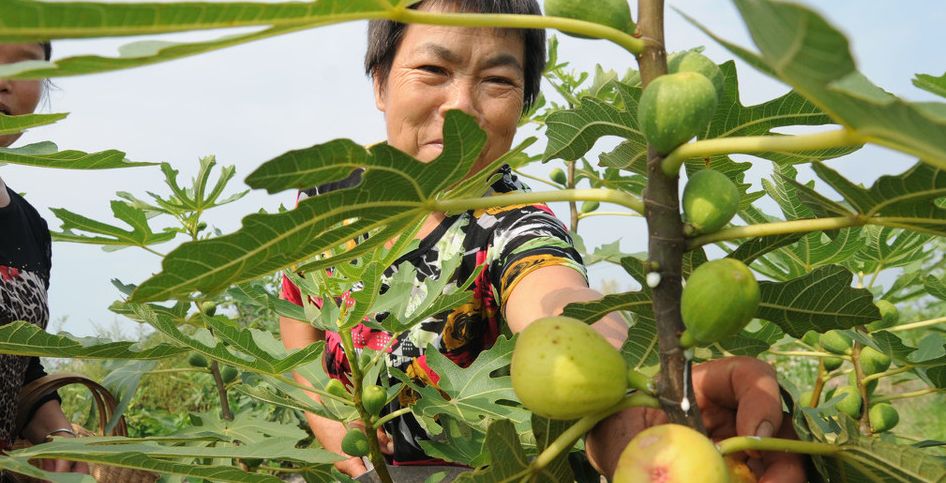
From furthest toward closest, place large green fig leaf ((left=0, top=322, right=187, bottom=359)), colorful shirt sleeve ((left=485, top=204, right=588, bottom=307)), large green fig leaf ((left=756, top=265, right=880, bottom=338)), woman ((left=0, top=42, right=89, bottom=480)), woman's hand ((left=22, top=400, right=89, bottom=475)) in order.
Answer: woman's hand ((left=22, top=400, right=89, bottom=475)) < woman ((left=0, top=42, right=89, bottom=480)) < colorful shirt sleeve ((left=485, top=204, right=588, bottom=307)) < large green fig leaf ((left=0, top=322, right=187, bottom=359)) < large green fig leaf ((left=756, top=265, right=880, bottom=338))

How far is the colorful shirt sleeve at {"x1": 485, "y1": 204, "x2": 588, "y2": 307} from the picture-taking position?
1.66 metres

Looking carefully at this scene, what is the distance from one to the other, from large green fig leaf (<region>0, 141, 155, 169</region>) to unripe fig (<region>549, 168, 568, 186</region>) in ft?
6.24

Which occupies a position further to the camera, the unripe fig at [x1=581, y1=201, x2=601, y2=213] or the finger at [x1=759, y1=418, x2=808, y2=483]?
the unripe fig at [x1=581, y1=201, x2=601, y2=213]

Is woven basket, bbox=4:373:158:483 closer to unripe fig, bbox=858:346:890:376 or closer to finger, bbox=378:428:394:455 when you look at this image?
finger, bbox=378:428:394:455

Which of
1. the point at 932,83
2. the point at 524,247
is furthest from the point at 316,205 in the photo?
the point at 932,83

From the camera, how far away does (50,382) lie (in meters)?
2.55

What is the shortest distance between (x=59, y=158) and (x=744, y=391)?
1221mm

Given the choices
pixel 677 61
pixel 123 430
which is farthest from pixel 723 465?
pixel 123 430

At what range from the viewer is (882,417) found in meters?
1.82

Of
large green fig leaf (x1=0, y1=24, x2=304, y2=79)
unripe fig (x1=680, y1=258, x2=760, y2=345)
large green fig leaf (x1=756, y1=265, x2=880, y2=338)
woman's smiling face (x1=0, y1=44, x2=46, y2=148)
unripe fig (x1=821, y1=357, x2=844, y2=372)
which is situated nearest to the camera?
large green fig leaf (x1=0, y1=24, x2=304, y2=79)

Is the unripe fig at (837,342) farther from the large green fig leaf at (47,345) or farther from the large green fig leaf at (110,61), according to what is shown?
the large green fig leaf at (110,61)

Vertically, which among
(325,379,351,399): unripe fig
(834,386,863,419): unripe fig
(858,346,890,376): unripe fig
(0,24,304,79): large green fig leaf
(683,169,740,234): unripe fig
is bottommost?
(834,386,863,419): unripe fig

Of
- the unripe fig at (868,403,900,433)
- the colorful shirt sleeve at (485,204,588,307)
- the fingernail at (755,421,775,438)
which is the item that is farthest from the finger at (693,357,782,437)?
the unripe fig at (868,403,900,433)

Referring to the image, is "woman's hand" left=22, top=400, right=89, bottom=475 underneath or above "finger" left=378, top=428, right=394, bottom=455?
above
